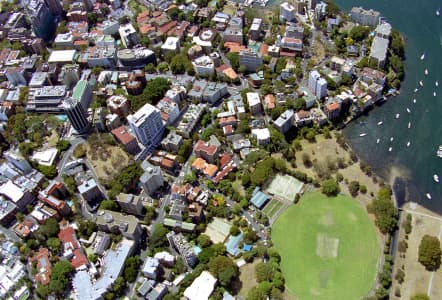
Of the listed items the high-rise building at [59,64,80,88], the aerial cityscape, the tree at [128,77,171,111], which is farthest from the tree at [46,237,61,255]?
the high-rise building at [59,64,80,88]

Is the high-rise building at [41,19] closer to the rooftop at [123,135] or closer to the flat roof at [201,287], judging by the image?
the rooftop at [123,135]

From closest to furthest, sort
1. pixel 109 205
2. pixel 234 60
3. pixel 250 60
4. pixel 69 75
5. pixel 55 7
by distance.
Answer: pixel 109 205 < pixel 250 60 < pixel 69 75 < pixel 234 60 < pixel 55 7

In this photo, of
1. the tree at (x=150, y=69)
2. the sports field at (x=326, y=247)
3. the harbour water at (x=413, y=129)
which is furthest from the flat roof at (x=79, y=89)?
the harbour water at (x=413, y=129)

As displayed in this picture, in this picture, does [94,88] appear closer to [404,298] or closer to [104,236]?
[104,236]

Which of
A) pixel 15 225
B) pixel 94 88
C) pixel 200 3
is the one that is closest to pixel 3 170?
pixel 15 225

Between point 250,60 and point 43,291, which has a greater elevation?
point 250,60

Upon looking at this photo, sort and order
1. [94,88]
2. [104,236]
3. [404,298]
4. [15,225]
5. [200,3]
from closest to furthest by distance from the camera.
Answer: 1. [404,298]
2. [104,236]
3. [15,225]
4. [94,88]
5. [200,3]

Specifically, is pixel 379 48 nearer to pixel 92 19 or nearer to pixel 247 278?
pixel 247 278

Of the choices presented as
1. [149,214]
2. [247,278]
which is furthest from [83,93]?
[247,278]
